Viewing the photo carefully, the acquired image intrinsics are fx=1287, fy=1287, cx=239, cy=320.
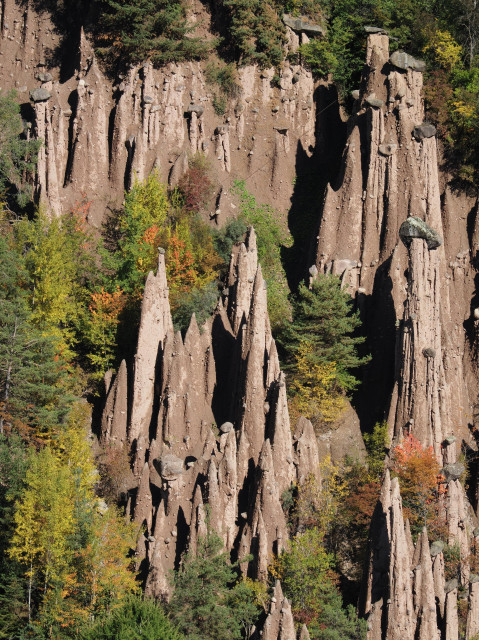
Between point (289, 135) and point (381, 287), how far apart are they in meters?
10.3

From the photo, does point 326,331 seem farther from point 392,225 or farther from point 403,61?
point 403,61

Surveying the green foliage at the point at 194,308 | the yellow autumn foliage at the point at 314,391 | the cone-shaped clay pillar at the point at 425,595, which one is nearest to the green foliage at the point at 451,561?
the cone-shaped clay pillar at the point at 425,595

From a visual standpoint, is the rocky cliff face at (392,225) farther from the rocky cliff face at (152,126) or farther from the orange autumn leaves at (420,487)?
the rocky cliff face at (152,126)

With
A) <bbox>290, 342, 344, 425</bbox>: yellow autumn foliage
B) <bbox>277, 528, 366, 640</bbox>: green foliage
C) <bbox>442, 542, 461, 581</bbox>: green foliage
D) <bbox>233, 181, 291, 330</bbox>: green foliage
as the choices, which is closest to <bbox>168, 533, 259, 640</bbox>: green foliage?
<bbox>277, 528, 366, 640</bbox>: green foliage

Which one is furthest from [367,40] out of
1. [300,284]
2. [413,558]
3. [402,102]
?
[413,558]

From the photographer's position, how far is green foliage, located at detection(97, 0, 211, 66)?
56.0 m

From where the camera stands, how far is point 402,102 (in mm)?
52469

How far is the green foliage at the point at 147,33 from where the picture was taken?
56.0 m

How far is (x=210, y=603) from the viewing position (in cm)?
4022

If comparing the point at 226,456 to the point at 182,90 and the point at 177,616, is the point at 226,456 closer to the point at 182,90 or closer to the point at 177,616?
the point at 177,616

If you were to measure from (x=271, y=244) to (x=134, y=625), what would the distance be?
20416 mm

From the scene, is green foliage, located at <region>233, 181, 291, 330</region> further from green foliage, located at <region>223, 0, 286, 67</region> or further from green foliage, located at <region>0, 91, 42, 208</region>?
green foliage, located at <region>0, 91, 42, 208</region>

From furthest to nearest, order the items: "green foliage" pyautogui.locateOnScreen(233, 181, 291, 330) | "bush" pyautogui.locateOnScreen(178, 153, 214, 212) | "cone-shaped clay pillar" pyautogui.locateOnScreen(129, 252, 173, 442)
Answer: "bush" pyautogui.locateOnScreen(178, 153, 214, 212)
"green foliage" pyautogui.locateOnScreen(233, 181, 291, 330)
"cone-shaped clay pillar" pyautogui.locateOnScreen(129, 252, 173, 442)

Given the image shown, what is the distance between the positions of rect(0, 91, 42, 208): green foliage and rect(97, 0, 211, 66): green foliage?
504 centimetres
